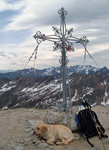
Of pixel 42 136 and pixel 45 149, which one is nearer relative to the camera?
pixel 45 149

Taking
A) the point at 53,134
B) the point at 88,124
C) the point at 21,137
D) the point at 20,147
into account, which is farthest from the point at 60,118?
the point at 20,147

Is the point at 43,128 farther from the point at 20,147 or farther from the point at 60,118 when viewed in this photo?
the point at 60,118

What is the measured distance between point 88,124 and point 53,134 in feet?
6.81

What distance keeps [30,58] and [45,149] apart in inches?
221

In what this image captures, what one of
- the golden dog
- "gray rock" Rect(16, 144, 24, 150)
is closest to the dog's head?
the golden dog

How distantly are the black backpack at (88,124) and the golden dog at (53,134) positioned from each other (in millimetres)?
996

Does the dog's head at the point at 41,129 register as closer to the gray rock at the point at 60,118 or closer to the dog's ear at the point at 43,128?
the dog's ear at the point at 43,128

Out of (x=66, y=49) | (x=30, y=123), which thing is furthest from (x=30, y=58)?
(x=30, y=123)

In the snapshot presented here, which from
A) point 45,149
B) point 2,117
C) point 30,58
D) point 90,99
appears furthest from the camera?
point 90,99

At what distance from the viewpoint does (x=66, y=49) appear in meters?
12.8

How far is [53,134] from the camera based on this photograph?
10.0m

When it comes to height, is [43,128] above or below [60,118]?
above

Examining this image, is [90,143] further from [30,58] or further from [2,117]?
[2,117]

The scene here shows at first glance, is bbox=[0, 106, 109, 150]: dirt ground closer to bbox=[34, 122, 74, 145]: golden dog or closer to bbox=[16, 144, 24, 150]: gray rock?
bbox=[16, 144, 24, 150]: gray rock
